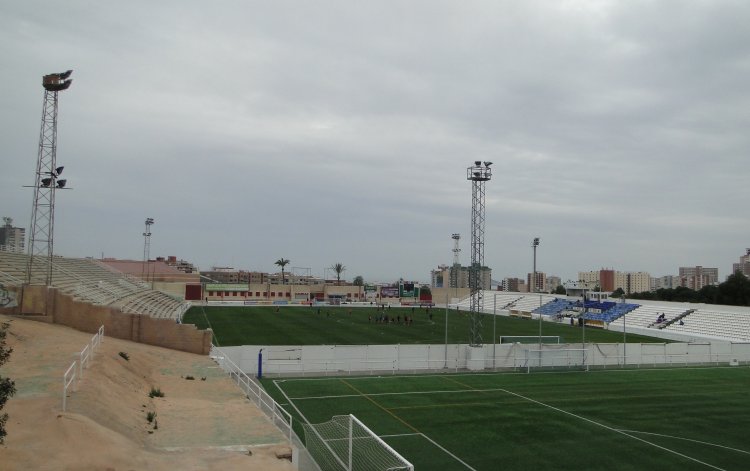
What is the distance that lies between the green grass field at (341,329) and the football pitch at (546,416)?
16.5 m

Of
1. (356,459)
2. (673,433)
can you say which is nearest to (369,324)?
(673,433)

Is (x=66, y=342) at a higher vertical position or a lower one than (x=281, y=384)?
higher

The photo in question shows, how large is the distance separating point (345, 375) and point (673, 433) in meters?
16.1

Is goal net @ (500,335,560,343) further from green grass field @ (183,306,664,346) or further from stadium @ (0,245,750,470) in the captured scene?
stadium @ (0,245,750,470)

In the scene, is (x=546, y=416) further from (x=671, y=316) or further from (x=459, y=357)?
(x=671, y=316)

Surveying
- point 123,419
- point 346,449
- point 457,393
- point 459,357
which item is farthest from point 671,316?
point 123,419

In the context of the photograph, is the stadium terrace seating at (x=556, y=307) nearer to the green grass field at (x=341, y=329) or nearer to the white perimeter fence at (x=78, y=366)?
the green grass field at (x=341, y=329)

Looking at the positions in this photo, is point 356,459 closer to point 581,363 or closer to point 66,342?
point 66,342

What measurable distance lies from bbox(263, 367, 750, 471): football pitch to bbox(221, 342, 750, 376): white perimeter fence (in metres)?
1.37

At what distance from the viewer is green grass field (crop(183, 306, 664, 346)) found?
46.8 metres

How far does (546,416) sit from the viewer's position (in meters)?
22.4

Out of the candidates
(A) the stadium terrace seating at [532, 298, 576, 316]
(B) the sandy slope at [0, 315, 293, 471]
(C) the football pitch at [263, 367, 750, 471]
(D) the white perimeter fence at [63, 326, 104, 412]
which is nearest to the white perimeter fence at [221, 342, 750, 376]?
(C) the football pitch at [263, 367, 750, 471]

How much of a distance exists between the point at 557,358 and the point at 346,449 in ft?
72.0

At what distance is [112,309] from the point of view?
28.4 m
